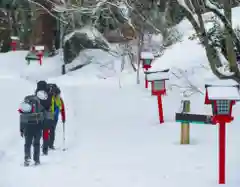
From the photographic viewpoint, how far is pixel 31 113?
8469 mm

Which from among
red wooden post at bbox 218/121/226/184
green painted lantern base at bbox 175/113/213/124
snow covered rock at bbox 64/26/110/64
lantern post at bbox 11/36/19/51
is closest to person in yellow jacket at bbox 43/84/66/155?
green painted lantern base at bbox 175/113/213/124

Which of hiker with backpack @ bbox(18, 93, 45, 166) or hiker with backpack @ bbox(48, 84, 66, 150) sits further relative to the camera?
hiker with backpack @ bbox(48, 84, 66, 150)

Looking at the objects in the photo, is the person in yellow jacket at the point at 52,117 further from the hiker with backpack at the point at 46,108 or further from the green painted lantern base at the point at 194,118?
the green painted lantern base at the point at 194,118

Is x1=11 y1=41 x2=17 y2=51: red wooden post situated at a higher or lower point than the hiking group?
higher

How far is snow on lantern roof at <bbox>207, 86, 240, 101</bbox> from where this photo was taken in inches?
259

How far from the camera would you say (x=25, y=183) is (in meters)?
7.50

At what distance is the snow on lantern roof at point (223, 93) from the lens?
6.57 meters

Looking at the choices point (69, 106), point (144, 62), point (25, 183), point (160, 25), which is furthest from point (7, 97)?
point (25, 183)

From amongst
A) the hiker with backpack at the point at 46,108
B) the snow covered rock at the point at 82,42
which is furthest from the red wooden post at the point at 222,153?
the snow covered rock at the point at 82,42

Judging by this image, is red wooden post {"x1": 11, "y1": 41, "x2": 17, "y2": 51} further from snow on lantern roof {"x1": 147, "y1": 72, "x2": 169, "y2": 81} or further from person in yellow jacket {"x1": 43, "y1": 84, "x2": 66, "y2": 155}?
person in yellow jacket {"x1": 43, "y1": 84, "x2": 66, "y2": 155}

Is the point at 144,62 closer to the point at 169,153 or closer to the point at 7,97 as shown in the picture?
the point at 7,97

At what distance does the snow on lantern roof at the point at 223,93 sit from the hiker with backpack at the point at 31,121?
120 inches

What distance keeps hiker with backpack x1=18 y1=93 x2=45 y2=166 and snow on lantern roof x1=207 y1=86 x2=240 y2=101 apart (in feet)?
9.99

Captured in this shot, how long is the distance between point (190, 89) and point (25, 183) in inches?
356
